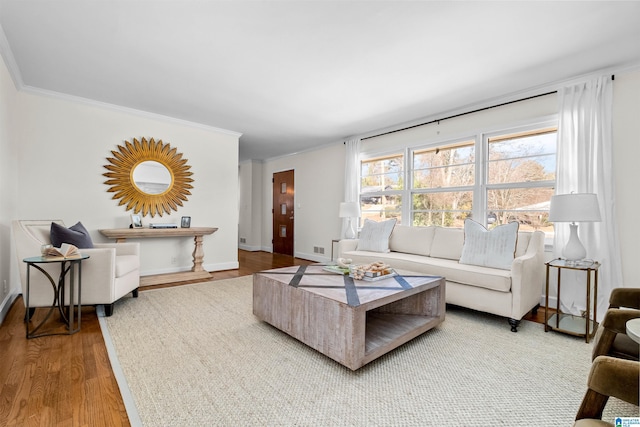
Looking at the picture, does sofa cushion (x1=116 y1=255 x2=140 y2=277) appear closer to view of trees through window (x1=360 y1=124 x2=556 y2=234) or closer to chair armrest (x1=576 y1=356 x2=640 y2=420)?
chair armrest (x1=576 y1=356 x2=640 y2=420)

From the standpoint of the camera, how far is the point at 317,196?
19.6 feet

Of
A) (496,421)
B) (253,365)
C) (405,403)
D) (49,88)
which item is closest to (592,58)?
(496,421)

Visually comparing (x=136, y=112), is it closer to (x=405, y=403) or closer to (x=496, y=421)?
(x=405, y=403)

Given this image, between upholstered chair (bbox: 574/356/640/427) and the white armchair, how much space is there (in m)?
3.22

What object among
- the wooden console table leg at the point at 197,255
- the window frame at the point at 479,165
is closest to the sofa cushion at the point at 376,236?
the window frame at the point at 479,165

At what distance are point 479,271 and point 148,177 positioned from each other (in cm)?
435

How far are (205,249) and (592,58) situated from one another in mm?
5239

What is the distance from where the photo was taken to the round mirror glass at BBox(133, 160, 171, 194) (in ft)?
13.6

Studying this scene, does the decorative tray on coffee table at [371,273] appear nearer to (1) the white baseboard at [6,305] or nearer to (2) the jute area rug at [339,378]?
(2) the jute area rug at [339,378]

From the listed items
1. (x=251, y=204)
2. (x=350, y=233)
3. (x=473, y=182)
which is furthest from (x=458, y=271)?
(x=251, y=204)

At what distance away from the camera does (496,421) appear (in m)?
1.38

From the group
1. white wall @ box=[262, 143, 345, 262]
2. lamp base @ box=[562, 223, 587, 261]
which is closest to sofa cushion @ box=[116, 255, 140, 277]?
white wall @ box=[262, 143, 345, 262]

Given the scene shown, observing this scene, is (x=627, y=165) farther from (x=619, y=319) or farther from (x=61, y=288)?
(x=61, y=288)

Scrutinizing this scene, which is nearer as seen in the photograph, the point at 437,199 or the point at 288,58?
the point at 288,58
